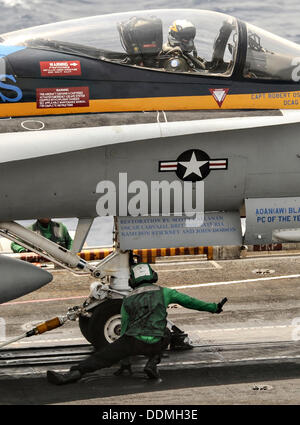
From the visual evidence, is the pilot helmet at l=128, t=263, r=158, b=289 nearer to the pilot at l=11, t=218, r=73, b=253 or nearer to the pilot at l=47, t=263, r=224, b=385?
the pilot at l=47, t=263, r=224, b=385

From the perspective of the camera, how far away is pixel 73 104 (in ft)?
27.9

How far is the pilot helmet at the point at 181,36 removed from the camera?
8.80 meters

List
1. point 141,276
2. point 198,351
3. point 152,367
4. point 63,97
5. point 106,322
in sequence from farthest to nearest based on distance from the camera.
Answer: point 198,351, point 106,322, point 141,276, point 152,367, point 63,97

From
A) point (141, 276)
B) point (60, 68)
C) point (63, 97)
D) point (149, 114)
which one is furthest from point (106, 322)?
point (60, 68)

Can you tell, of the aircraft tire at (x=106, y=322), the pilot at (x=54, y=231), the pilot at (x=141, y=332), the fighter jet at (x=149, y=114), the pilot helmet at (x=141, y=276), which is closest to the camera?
the fighter jet at (x=149, y=114)

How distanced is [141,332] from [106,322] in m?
0.87

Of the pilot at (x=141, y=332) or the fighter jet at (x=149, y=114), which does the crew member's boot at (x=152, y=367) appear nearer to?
the pilot at (x=141, y=332)

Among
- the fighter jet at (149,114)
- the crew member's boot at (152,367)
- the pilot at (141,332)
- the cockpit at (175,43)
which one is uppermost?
the cockpit at (175,43)

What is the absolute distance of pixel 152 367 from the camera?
8.80 metres

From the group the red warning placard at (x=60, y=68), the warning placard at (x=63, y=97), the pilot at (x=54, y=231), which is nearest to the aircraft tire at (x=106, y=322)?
the warning placard at (x=63, y=97)

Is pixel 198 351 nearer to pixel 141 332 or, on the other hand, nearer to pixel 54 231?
pixel 141 332

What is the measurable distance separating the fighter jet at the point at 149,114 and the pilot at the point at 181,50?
0.04ft

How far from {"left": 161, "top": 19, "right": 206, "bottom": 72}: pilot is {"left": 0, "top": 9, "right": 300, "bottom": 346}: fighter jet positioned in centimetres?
1
